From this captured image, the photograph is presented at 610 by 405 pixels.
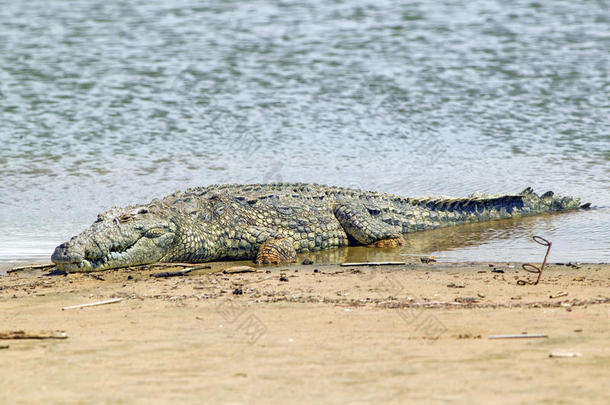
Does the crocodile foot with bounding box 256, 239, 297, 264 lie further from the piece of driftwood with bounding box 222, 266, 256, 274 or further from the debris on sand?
the debris on sand

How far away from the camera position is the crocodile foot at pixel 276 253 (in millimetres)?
8641

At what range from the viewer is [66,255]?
7664 mm

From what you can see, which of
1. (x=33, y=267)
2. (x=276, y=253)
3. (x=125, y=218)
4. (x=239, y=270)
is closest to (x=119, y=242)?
(x=125, y=218)

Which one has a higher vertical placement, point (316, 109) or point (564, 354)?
point (564, 354)

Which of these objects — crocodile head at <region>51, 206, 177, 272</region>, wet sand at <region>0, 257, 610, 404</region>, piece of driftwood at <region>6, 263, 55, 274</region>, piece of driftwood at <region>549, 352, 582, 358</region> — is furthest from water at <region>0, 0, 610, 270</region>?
piece of driftwood at <region>549, 352, 582, 358</region>

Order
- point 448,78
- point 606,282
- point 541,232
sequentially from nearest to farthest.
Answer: point 606,282 < point 541,232 < point 448,78

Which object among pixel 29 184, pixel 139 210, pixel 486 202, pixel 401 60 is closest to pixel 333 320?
pixel 139 210

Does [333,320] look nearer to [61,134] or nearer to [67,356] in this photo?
[67,356]

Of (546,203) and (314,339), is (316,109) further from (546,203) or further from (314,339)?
(314,339)

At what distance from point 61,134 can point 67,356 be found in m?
10.5

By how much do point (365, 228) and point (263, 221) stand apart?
3.76 ft

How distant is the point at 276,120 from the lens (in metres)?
15.6

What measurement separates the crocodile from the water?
20.1 inches

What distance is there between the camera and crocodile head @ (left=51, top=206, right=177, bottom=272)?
7.76 metres
